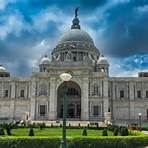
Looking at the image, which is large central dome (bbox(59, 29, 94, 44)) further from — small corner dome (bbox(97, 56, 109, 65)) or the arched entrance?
the arched entrance

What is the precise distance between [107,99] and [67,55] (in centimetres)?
1504

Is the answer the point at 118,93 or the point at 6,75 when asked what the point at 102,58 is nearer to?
the point at 118,93

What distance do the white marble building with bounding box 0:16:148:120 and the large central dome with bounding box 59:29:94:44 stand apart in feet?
15.3

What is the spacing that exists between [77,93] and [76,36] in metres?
16.8

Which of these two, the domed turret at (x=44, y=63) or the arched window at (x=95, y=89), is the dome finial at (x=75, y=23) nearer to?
the domed turret at (x=44, y=63)

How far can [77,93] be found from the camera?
71.9 metres

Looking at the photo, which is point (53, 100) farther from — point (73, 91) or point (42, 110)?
point (73, 91)

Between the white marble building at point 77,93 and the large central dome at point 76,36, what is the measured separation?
4.65 metres

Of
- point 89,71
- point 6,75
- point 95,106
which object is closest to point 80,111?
point 95,106

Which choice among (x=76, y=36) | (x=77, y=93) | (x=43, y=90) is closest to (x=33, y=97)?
(x=43, y=90)

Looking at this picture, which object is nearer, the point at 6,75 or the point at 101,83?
the point at 101,83

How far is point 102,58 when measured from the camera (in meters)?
78.4

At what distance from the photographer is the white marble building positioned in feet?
222

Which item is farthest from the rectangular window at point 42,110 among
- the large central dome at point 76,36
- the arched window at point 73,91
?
the large central dome at point 76,36
